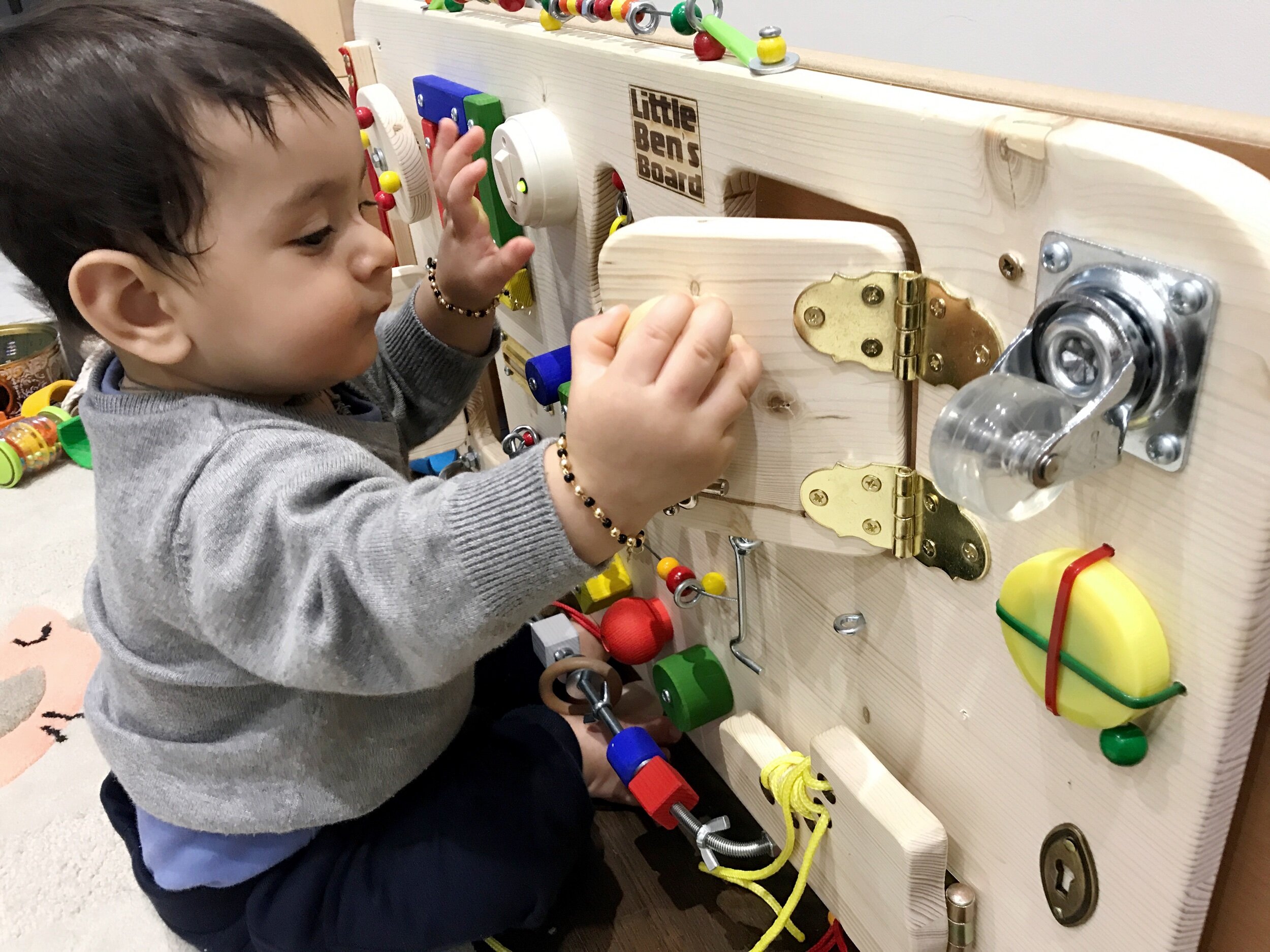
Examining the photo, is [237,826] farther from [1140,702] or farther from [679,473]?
[1140,702]

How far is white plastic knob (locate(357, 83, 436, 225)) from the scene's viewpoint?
0.84 meters

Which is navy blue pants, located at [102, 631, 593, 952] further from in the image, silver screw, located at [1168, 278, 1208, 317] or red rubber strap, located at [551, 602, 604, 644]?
silver screw, located at [1168, 278, 1208, 317]

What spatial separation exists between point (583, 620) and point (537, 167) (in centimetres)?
37

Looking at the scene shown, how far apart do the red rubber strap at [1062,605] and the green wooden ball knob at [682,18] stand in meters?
0.31

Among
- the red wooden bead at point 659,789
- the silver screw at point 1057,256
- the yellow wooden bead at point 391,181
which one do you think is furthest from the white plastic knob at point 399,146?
the silver screw at point 1057,256

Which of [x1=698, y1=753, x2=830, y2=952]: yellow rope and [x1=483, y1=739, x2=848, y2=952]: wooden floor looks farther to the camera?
[x1=483, y1=739, x2=848, y2=952]: wooden floor

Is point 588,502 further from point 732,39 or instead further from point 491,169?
point 491,169

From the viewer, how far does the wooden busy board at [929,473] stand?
28 cm

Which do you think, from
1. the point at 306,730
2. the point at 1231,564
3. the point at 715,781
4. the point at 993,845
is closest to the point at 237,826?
the point at 306,730

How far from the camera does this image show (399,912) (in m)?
0.62

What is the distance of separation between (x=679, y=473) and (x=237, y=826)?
0.40m

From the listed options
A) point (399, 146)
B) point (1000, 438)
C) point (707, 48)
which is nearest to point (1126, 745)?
point (1000, 438)

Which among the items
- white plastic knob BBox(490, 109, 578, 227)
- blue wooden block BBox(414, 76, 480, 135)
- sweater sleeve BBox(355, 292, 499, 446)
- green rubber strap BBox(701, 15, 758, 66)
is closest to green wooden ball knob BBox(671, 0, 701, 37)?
green rubber strap BBox(701, 15, 758, 66)

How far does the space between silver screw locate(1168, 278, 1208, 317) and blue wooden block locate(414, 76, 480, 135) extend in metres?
0.54
